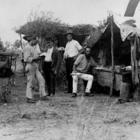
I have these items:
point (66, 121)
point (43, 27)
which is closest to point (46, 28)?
point (43, 27)

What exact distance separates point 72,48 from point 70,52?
0.16 meters

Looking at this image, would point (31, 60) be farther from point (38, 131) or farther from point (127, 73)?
point (38, 131)

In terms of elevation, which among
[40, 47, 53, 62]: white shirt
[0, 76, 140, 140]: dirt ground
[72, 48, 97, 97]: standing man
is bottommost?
[0, 76, 140, 140]: dirt ground

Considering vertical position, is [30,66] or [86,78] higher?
[30,66]

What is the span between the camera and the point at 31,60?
1021 centimetres

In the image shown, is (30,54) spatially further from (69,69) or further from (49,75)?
(69,69)

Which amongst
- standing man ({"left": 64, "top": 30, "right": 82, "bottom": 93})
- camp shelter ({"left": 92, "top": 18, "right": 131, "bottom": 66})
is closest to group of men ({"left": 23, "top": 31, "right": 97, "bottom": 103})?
standing man ({"left": 64, "top": 30, "right": 82, "bottom": 93})

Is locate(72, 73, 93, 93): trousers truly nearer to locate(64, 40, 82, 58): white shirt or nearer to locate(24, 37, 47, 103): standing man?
locate(64, 40, 82, 58): white shirt

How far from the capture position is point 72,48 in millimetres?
12469

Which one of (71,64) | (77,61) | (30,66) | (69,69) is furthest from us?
(69,69)

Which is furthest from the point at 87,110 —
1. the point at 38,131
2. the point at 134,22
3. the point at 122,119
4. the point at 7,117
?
the point at 134,22

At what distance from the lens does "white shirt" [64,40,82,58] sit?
12414mm

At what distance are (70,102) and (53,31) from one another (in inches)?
194

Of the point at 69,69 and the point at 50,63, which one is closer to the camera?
the point at 50,63
